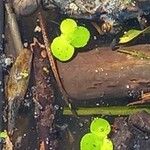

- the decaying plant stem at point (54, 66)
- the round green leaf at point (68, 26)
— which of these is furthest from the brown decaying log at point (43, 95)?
the round green leaf at point (68, 26)

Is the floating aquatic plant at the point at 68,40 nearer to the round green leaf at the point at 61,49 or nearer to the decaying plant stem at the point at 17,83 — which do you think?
the round green leaf at the point at 61,49

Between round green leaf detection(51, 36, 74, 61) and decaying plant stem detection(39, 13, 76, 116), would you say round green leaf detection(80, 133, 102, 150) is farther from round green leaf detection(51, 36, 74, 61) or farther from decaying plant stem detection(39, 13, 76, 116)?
round green leaf detection(51, 36, 74, 61)

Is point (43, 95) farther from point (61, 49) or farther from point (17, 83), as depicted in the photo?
point (61, 49)

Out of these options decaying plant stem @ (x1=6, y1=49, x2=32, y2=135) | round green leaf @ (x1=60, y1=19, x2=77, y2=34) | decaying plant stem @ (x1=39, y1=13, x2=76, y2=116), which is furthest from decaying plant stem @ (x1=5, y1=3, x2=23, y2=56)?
round green leaf @ (x1=60, y1=19, x2=77, y2=34)

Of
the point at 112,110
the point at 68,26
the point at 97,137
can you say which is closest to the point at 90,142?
the point at 97,137

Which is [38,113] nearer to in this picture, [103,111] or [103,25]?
[103,111]

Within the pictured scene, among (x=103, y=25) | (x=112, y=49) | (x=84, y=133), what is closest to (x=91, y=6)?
(x=103, y=25)
